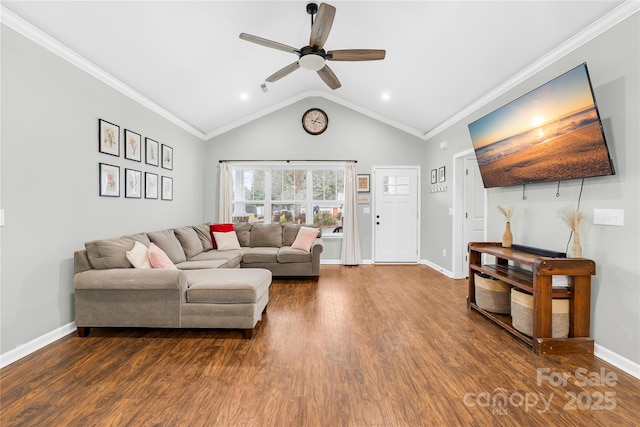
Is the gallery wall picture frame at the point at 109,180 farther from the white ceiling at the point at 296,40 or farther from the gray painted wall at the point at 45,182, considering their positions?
the white ceiling at the point at 296,40

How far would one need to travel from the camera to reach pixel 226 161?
603cm

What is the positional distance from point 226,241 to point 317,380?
3.52m

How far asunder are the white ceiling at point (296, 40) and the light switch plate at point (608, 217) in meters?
1.49

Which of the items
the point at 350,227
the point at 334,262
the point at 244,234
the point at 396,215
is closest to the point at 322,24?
the point at 244,234

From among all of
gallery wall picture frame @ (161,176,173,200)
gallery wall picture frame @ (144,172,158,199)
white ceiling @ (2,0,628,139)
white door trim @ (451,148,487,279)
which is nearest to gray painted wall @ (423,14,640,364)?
white ceiling @ (2,0,628,139)

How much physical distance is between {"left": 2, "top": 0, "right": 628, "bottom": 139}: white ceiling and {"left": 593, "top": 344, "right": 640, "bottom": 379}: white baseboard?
8.35 ft

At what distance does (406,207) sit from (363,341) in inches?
157

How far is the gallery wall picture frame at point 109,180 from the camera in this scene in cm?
318

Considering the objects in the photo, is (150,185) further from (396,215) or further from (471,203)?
(471,203)

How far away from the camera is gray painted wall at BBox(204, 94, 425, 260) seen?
6055 millimetres

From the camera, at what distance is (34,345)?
2379 millimetres

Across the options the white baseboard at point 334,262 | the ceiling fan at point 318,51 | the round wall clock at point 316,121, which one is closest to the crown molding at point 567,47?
the ceiling fan at point 318,51

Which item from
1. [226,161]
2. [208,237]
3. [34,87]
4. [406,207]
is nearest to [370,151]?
[406,207]

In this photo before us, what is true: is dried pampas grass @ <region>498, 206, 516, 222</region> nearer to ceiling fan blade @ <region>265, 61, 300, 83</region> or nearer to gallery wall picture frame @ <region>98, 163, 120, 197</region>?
ceiling fan blade @ <region>265, 61, 300, 83</region>
